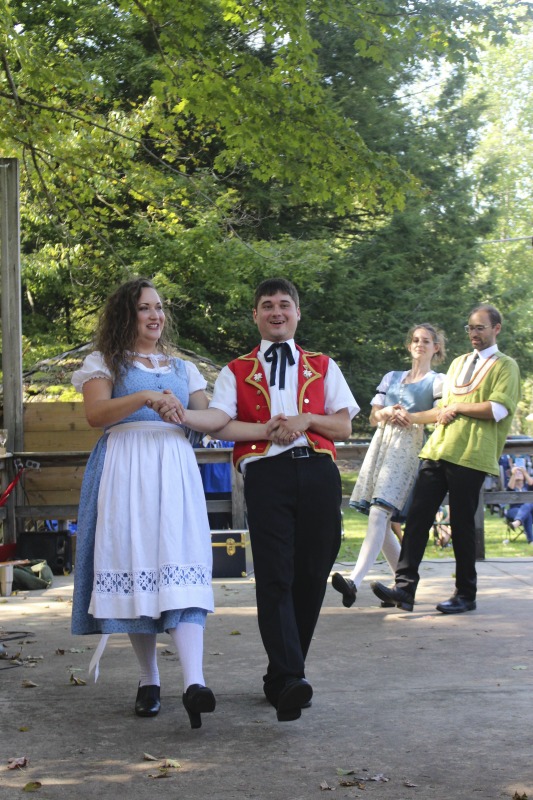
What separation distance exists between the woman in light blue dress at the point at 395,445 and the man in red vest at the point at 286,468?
8.59 feet

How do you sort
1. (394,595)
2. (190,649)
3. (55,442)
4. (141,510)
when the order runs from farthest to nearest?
(55,442) < (394,595) < (141,510) < (190,649)

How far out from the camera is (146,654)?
5.03 metres

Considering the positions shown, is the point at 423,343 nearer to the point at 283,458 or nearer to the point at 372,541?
the point at 372,541

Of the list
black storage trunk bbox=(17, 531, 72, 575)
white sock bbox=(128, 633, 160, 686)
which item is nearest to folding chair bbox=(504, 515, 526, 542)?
black storage trunk bbox=(17, 531, 72, 575)

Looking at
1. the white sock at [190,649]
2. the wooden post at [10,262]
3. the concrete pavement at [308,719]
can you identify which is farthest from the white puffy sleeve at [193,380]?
the wooden post at [10,262]

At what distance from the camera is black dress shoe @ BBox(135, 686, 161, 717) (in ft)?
16.3

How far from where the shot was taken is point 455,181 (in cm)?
2878

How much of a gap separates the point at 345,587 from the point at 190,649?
9.14 feet

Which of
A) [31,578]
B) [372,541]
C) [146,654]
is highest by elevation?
[372,541]

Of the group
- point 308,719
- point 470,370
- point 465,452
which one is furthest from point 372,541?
point 308,719

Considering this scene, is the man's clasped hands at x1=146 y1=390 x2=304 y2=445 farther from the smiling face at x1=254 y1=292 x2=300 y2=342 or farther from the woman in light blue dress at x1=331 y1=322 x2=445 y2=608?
the woman in light blue dress at x1=331 y1=322 x2=445 y2=608

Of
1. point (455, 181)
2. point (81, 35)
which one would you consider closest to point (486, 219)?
point (455, 181)

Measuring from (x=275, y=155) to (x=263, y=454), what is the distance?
6462 millimetres

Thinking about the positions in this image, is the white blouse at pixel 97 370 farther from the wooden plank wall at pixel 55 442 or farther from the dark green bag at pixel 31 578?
the wooden plank wall at pixel 55 442
